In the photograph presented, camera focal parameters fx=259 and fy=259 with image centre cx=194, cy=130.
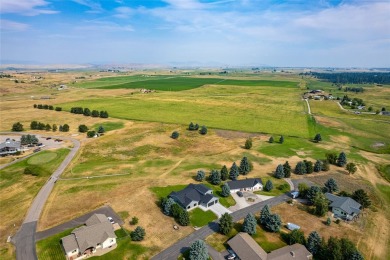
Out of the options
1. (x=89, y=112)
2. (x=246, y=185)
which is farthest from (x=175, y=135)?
(x=89, y=112)

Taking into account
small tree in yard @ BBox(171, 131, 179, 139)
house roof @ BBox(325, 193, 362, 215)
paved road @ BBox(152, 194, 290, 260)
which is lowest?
paved road @ BBox(152, 194, 290, 260)

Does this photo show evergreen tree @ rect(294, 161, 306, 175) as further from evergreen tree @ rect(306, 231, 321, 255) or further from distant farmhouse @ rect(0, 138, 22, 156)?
distant farmhouse @ rect(0, 138, 22, 156)

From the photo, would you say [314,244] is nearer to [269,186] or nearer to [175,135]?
[269,186]

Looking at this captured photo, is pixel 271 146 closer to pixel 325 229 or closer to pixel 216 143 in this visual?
pixel 216 143

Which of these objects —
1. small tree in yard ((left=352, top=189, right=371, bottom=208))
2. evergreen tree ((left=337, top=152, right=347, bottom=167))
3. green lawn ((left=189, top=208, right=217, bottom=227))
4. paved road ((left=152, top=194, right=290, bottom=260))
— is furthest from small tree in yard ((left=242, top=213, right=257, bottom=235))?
evergreen tree ((left=337, top=152, right=347, bottom=167))

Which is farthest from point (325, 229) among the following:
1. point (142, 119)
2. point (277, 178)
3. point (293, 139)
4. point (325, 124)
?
point (142, 119)

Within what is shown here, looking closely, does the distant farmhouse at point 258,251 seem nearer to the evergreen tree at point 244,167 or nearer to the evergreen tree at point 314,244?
the evergreen tree at point 314,244
